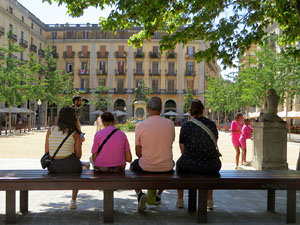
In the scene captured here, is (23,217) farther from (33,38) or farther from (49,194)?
(33,38)

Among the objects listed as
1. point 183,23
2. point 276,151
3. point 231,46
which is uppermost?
point 183,23

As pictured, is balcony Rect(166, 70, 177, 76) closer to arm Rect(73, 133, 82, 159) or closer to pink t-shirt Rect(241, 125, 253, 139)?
pink t-shirt Rect(241, 125, 253, 139)

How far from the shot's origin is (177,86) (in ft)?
192

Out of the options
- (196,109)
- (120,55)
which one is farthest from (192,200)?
(120,55)

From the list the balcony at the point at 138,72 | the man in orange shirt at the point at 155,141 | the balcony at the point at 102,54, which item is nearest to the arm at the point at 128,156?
the man in orange shirt at the point at 155,141

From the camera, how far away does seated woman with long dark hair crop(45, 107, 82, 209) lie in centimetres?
451

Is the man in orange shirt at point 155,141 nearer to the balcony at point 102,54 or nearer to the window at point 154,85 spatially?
the window at point 154,85

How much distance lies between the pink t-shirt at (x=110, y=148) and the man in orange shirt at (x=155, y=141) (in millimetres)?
230

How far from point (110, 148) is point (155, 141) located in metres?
0.62

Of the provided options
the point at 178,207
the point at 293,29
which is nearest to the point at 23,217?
the point at 178,207

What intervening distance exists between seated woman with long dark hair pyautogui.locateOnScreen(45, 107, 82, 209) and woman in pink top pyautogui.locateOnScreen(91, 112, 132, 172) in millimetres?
248

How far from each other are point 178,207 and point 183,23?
5.39 m

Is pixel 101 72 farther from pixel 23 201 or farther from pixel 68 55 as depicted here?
pixel 23 201

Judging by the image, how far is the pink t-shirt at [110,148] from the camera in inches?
183
